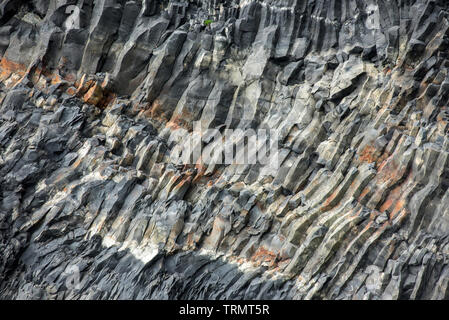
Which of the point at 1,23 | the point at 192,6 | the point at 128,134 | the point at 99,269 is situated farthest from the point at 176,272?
the point at 1,23

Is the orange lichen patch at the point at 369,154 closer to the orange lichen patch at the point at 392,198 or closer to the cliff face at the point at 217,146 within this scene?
the cliff face at the point at 217,146

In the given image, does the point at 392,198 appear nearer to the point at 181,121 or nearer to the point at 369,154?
the point at 369,154

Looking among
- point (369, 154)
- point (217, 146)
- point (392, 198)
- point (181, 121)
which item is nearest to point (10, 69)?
point (181, 121)

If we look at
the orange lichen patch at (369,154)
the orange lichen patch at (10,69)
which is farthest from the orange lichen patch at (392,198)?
the orange lichen patch at (10,69)

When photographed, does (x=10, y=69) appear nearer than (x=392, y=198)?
No

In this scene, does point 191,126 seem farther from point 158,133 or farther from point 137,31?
point 137,31

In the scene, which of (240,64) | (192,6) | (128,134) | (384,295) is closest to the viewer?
(384,295)

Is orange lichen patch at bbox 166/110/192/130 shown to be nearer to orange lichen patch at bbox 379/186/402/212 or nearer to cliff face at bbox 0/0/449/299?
cliff face at bbox 0/0/449/299
